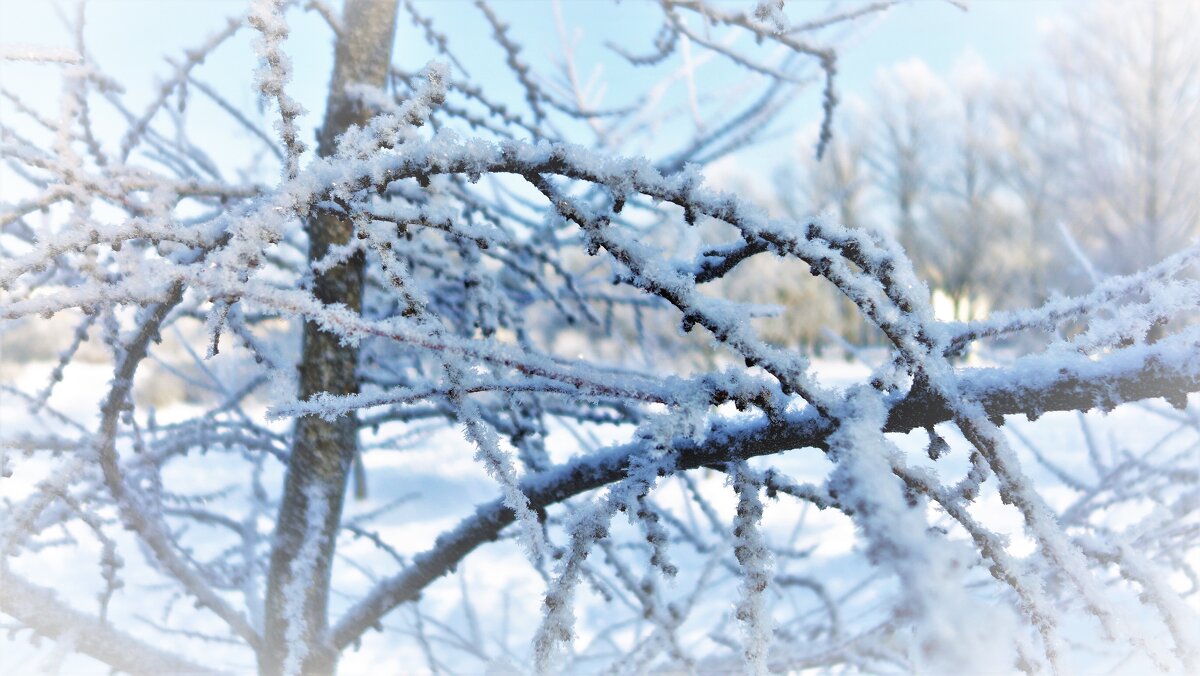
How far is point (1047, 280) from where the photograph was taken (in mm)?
19266

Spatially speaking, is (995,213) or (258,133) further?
(995,213)

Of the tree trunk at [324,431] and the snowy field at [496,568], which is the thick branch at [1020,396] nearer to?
the snowy field at [496,568]

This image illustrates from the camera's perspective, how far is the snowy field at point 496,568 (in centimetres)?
191

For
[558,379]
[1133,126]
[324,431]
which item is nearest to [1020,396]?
[558,379]

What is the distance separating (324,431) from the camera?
4.70 ft

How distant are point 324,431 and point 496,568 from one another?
7.93 feet

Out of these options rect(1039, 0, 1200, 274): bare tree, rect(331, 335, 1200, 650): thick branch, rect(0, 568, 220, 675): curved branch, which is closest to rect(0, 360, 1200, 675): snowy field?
rect(0, 568, 220, 675): curved branch

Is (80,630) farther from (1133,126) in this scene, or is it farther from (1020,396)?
(1133,126)

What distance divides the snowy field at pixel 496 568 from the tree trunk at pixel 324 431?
32cm

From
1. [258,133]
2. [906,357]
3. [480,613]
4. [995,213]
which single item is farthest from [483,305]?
[995,213]

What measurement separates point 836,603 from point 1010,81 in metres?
21.4

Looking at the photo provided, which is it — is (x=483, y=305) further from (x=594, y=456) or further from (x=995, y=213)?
(x=995, y=213)

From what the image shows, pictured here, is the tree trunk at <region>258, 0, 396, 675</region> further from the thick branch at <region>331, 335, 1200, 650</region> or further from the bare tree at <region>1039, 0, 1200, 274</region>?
the bare tree at <region>1039, 0, 1200, 274</region>

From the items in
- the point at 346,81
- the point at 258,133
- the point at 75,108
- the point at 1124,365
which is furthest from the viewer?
the point at 258,133
